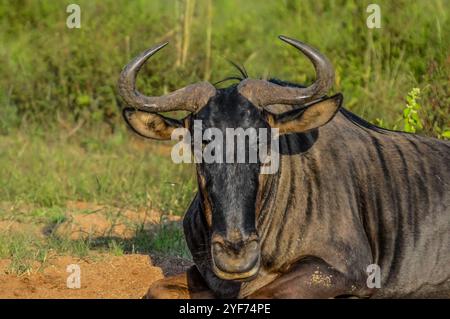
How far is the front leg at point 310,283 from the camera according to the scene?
6.11 m

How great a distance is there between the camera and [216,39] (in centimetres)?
1275

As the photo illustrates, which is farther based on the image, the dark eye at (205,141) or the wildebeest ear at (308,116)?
the wildebeest ear at (308,116)

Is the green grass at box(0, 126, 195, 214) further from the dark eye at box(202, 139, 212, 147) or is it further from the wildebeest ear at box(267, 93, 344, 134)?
the dark eye at box(202, 139, 212, 147)

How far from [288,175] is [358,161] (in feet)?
1.64

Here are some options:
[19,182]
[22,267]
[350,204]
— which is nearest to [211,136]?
[350,204]

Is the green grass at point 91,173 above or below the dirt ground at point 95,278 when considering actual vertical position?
above

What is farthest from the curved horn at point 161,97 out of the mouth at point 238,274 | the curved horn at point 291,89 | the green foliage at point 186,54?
the green foliage at point 186,54

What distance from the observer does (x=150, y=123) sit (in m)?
6.38

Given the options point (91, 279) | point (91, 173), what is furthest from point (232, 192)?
point (91, 173)

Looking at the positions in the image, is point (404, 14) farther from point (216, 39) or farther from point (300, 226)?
point (300, 226)

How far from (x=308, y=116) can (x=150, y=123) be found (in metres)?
0.91

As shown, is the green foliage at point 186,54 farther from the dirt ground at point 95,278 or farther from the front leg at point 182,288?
the front leg at point 182,288

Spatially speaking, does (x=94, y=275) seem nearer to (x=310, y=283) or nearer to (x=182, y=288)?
(x=182, y=288)

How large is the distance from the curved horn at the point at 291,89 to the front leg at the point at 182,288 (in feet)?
4.00
